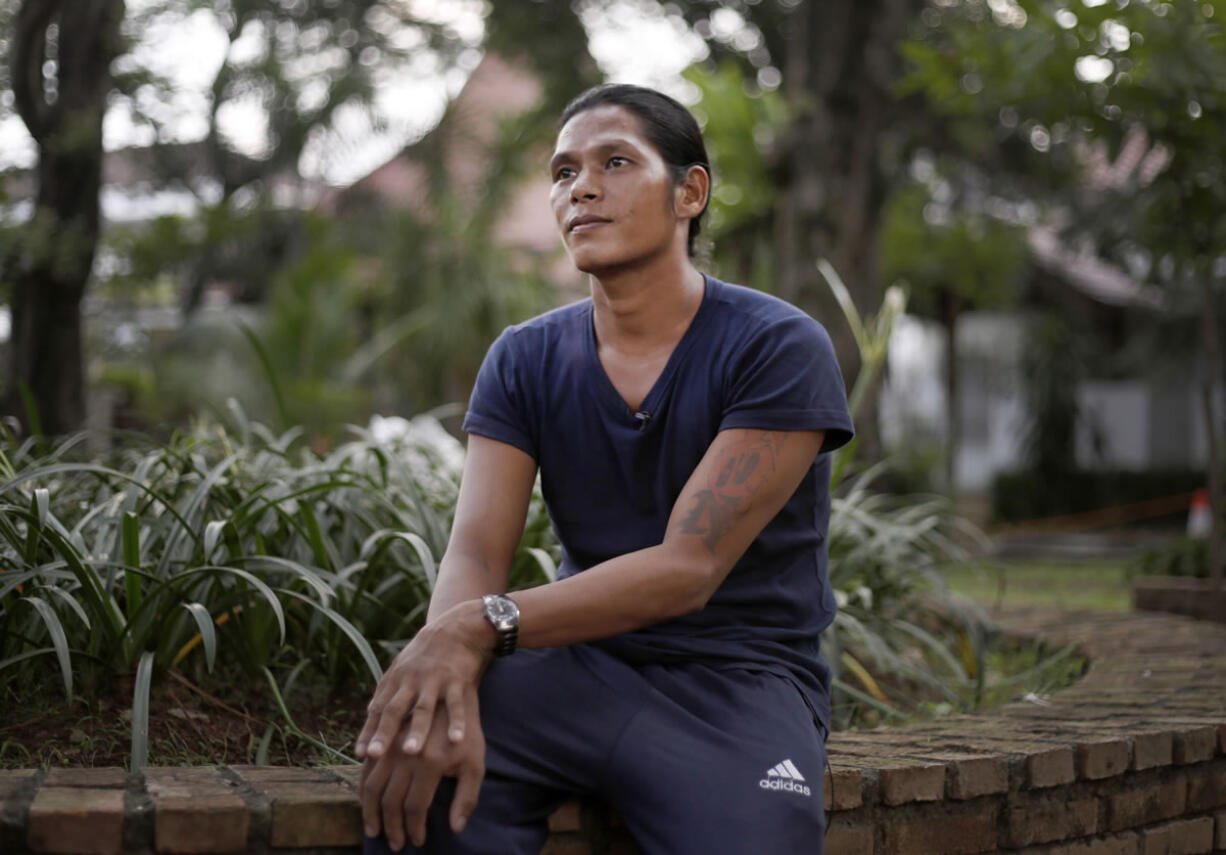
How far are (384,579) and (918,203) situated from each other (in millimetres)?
15732

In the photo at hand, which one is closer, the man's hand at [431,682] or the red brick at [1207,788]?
the man's hand at [431,682]

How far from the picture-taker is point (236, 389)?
12.8m

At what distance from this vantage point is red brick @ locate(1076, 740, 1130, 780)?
268cm

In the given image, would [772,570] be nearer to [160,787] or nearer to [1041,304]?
[160,787]

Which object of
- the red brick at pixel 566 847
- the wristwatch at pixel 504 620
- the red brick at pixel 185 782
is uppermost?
the wristwatch at pixel 504 620

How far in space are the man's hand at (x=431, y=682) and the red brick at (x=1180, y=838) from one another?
62.0 inches

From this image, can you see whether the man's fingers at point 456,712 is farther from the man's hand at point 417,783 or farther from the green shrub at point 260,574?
the green shrub at point 260,574

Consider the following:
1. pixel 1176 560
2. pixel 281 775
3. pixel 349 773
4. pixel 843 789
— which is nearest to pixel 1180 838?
pixel 843 789

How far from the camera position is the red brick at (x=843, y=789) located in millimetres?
2363

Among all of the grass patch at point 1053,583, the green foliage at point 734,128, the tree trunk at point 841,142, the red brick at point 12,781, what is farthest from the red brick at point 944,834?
the green foliage at point 734,128

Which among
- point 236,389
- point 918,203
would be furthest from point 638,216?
point 918,203

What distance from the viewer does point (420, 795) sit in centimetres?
197

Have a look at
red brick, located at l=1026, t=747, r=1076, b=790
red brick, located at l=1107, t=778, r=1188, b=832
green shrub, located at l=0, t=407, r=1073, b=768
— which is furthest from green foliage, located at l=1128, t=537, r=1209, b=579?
red brick, located at l=1026, t=747, r=1076, b=790

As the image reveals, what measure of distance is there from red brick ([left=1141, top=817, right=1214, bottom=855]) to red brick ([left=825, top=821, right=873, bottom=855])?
77cm
